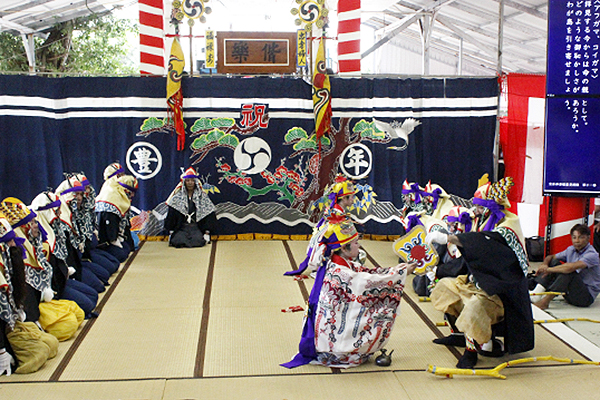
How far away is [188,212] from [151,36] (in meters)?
2.25

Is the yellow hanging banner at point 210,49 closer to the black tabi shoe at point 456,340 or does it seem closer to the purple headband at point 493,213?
the purple headband at point 493,213

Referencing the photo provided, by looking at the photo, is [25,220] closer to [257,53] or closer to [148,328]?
[148,328]

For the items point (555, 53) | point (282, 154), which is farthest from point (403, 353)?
point (282, 154)

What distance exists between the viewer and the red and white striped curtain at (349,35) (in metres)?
7.41

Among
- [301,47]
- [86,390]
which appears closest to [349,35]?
[301,47]

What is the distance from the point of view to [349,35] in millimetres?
7445

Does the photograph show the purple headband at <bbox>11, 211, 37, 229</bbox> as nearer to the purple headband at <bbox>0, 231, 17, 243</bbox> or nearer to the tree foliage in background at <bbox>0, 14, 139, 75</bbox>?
the purple headband at <bbox>0, 231, 17, 243</bbox>

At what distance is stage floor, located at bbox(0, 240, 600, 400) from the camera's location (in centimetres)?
326

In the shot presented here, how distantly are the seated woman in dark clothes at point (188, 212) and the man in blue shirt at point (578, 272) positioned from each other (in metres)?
3.96

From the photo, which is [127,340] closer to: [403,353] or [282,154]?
[403,353]

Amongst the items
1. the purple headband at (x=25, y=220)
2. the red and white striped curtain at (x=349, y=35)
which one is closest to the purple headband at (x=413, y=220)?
the red and white striped curtain at (x=349, y=35)

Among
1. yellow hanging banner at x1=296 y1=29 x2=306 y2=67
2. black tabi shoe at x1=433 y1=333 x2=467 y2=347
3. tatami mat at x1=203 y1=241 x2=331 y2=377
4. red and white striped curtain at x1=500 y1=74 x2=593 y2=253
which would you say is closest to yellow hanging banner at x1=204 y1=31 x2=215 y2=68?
yellow hanging banner at x1=296 y1=29 x2=306 y2=67

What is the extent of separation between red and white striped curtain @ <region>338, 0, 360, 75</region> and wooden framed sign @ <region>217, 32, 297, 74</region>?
2.07 feet

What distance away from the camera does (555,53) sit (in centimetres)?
563
